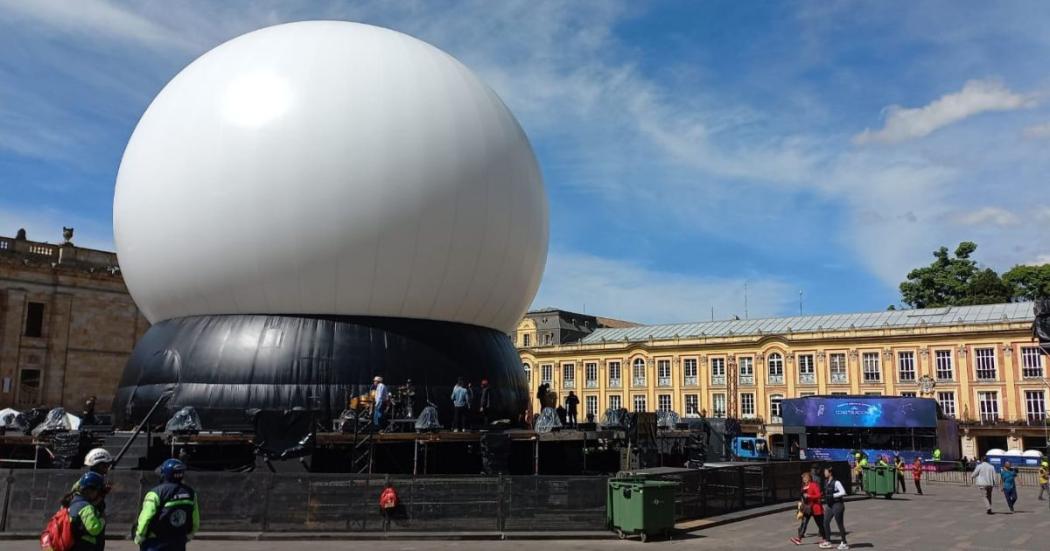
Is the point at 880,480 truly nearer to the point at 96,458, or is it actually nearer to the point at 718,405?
the point at 96,458

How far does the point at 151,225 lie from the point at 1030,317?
5398cm

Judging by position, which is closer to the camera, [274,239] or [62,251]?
[274,239]

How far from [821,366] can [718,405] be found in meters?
8.23

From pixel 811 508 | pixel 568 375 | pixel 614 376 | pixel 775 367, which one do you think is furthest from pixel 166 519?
pixel 568 375

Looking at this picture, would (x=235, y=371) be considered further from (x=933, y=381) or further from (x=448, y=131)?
(x=933, y=381)

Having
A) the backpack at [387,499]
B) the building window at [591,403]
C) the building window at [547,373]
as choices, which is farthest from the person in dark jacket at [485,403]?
the building window at [547,373]

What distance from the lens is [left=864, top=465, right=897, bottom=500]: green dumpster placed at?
2389cm

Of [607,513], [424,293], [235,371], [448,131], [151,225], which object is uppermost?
[448,131]

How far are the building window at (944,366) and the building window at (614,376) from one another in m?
24.0

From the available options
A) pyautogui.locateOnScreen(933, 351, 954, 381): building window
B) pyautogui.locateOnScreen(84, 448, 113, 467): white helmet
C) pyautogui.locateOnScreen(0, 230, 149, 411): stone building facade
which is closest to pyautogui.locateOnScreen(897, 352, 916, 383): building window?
pyautogui.locateOnScreen(933, 351, 954, 381): building window

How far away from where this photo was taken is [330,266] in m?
16.9

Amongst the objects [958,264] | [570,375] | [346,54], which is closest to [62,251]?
[346,54]

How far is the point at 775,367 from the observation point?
2320 inches

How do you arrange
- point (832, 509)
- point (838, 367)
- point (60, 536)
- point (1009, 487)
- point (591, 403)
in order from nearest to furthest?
1. point (60, 536)
2. point (832, 509)
3. point (1009, 487)
4. point (838, 367)
5. point (591, 403)
